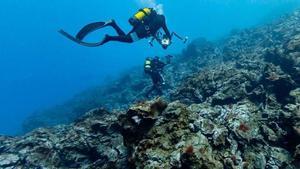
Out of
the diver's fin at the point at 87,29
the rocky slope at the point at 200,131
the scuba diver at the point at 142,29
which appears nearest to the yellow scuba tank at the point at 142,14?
the scuba diver at the point at 142,29

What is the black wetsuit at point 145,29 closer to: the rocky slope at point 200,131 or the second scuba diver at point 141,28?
the second scuba diver at point 141,28

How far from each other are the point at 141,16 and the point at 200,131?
816 cm

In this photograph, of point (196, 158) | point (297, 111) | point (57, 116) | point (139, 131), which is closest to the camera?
point (196, 158)

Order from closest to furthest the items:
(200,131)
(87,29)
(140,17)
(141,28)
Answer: (200,131) < (140,17) < (141,28) < (87,29)

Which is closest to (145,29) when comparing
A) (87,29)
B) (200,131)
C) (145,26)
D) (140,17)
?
(145,26)

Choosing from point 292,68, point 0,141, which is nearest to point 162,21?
point 292,68

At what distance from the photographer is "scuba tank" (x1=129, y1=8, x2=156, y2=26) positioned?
46.5 feet

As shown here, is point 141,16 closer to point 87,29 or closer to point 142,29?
point 142,29

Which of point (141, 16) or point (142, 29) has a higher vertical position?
point (141, 16)

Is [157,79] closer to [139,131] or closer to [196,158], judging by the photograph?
[139,131]

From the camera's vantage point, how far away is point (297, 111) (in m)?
8.09

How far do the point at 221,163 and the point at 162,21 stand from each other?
9169mm

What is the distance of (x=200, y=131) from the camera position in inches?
282

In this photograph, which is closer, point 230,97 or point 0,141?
point 230,97
